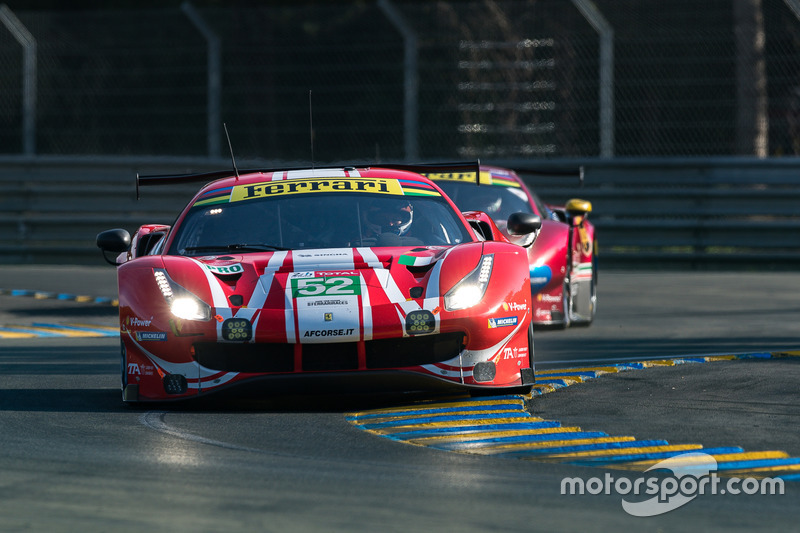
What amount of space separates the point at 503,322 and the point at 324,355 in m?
0.85

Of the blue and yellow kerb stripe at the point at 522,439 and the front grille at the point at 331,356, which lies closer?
the blue and yellow kerb stripe at the point at 522,439

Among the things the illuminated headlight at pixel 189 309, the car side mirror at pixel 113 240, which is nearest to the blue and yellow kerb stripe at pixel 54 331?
the car side mirror at pixel 113 240

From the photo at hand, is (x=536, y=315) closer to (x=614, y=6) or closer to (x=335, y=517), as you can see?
(x=335, y=517)

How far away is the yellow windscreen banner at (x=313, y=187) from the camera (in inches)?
295

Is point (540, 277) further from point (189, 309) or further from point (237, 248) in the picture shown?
point (189, 309)

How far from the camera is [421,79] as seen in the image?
653 inches

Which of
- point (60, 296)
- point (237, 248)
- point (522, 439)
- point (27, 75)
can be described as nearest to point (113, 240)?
point (237, 248)

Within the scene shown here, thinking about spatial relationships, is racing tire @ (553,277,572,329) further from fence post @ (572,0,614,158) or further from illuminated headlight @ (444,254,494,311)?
fence post @ (572,0,614,158)

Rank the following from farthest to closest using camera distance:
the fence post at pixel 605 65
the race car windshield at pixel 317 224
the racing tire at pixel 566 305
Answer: the fence post at pixel 605 65, the racing tire at pixel 566 305, the race car windshield at pixel 317 224

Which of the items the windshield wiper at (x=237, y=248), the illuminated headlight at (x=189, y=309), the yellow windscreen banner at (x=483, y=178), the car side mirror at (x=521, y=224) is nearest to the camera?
the illuminated headlight at (x=189, y=309)

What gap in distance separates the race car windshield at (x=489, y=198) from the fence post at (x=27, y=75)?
8164mm

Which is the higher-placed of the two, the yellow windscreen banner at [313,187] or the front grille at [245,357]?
the yellow windscreen banner at [313,187]

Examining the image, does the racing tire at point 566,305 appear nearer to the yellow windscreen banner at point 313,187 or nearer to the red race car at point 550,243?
the red race car at point 550,243

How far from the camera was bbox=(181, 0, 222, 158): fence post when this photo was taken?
17.0 m
